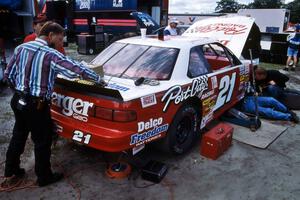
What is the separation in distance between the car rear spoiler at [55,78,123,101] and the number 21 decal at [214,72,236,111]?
199 cm

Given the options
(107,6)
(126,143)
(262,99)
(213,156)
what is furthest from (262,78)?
(107,6)

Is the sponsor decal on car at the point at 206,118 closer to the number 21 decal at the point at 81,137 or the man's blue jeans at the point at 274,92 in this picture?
the number 21 decal at the point at 81,137

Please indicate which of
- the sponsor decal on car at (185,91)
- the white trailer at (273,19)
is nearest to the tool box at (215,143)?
the sponsor decal on car at (185,91)

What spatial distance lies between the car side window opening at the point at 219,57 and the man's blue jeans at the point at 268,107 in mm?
868

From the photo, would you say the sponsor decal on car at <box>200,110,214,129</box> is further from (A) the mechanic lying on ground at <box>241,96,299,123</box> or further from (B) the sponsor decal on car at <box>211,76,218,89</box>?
(A) the mechanic lying on ground at <box>241,96,299,123</box>

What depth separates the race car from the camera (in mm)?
2824

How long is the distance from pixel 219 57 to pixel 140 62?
189 centimetres

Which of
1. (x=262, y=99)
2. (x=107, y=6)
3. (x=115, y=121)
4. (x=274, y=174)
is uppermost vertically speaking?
(x=107, y=6)

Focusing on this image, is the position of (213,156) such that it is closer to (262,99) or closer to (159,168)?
(159,168)

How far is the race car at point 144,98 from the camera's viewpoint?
2824mm

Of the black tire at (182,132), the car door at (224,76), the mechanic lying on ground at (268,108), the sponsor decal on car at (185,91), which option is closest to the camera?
the sponsor decal on car at (185,91)

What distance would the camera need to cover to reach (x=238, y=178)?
3336mm

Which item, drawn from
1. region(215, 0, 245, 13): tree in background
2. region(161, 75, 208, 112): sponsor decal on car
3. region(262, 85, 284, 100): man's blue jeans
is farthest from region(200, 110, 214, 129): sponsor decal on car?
region(215, 0, 245, 13): tree in background

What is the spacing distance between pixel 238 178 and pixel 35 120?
2.25 meters
